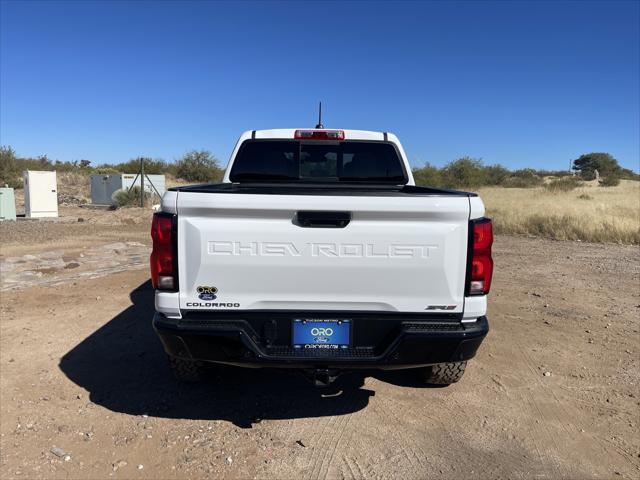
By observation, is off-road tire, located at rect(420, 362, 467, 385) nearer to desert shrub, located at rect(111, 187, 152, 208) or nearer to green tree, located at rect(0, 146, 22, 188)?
desert shrub, located at rect(111, 187, 152, 208)

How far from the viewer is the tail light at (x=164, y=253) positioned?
9.04 feet

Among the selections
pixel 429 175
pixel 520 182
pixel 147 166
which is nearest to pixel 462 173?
pixel 429 175

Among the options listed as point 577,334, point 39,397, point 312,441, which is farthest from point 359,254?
point 577,334

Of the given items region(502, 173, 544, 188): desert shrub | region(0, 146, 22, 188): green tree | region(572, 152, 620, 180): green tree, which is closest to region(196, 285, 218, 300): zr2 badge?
region(0, 146, 22, 188): green tree

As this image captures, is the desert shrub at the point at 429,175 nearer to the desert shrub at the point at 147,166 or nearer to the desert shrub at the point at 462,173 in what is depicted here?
the desert shrub at the point at 462,173

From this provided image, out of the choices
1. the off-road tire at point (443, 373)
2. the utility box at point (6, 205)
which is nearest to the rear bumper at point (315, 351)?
the off-road tire at point (443, 373)

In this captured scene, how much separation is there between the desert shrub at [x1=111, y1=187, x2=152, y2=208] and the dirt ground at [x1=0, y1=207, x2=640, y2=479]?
53.3 ft

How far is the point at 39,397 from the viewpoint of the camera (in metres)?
3.77

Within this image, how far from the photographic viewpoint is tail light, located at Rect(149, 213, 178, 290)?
9.04 ft

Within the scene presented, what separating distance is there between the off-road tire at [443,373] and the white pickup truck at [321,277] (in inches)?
34.6

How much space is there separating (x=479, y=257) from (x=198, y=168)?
132ft

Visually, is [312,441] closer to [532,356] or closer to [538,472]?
[538,472]

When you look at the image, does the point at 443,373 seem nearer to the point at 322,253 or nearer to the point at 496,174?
the point at 322,253

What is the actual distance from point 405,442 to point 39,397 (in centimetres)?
278
